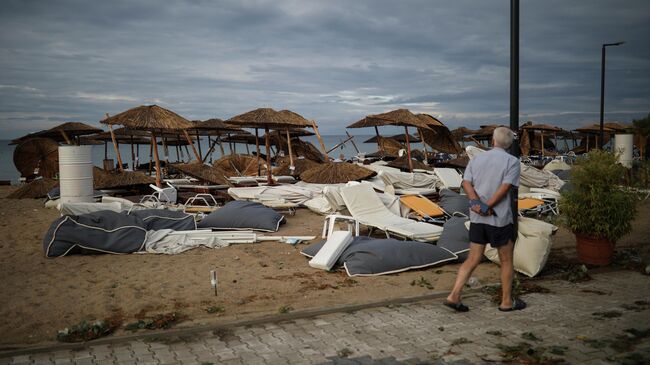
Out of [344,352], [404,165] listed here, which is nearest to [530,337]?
[344,352]

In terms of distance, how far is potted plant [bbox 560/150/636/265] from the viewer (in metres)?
5.50

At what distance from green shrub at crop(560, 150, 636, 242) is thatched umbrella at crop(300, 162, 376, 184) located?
672 centimetres

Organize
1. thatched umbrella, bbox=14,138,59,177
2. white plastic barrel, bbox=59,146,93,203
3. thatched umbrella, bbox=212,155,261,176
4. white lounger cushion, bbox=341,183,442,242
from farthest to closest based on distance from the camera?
thatched umbrella, bbox=14,138,59,177 < thatched umbrella, bbox=212,155,261,176 < white plastic barrel, bbox=59,146,93,203 < white lounger cushion, bbox=341,183,442,242

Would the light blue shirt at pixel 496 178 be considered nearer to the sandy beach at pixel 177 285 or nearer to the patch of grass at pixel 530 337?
the patch of grass at pixel 530 337

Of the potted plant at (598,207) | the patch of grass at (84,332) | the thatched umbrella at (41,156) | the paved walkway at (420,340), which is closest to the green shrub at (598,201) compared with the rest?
the potted plant at (598,207)

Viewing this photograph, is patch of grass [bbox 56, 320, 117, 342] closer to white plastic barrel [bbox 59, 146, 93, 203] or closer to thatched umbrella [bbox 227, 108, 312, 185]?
white plastic barrel [bbox 59, 146, 93, 203]

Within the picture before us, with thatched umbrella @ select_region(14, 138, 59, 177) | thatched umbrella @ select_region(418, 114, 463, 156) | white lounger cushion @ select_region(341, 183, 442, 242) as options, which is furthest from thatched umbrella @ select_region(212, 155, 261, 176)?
white lounger cushion @ select_region(341, 183, 442, 242)

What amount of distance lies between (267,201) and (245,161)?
23.5 ft

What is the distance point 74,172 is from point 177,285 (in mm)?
5190

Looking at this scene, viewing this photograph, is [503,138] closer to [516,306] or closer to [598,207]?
[516,306]

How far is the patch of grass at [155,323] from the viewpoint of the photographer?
12.7 feet

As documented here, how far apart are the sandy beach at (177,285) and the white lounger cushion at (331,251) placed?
10 cm

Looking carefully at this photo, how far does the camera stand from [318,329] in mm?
3824

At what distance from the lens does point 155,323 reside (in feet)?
12.9
